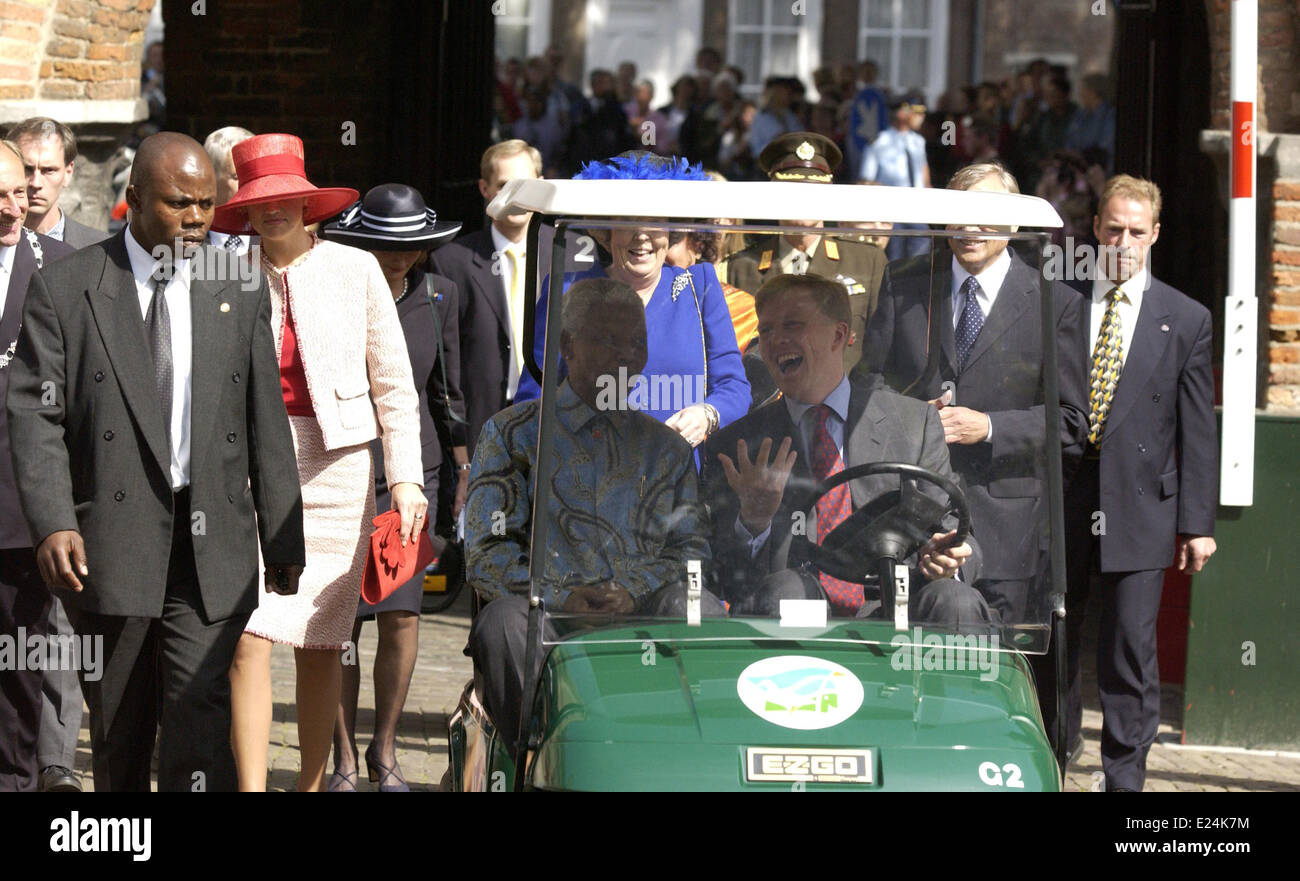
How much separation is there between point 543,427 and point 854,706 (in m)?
0.83

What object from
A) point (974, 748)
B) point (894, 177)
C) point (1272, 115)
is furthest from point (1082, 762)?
point (894, 177)

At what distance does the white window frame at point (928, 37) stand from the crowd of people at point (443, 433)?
2305 centimetres

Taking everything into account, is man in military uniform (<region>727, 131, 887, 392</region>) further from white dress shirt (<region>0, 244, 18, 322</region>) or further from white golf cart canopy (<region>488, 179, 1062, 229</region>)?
white dress shirt (<region>0, 244, 18, 322</region>)

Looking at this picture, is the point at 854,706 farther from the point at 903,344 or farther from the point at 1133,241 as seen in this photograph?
the point at 1133,241

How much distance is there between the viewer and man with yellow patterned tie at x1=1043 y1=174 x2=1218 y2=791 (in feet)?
18.9

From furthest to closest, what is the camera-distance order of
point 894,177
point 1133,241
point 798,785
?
point 894,177 → point 1133,241 → point 798,785

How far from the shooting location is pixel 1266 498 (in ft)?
21.8

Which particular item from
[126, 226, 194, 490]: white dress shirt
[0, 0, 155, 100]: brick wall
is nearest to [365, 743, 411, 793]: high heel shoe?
[126, 226, 194, 490]: white dress shirt

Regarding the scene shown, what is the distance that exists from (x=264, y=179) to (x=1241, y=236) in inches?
129

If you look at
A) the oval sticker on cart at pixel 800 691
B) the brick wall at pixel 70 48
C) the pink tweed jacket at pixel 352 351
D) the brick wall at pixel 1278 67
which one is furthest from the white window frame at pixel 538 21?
the oval sticker on cart at pixel 800 691

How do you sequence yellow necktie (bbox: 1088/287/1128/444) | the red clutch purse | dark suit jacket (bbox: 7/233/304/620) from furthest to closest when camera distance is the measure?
yellow necktie (bbox: 1088/287/1128/444) → the red clutch purse → dark suit jacket (bbox: 7/233/304/620)

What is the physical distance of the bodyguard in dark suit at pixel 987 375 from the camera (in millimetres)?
3840

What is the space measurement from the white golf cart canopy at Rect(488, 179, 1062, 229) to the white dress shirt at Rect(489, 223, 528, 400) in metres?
2.76

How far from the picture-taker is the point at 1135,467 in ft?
18.9
